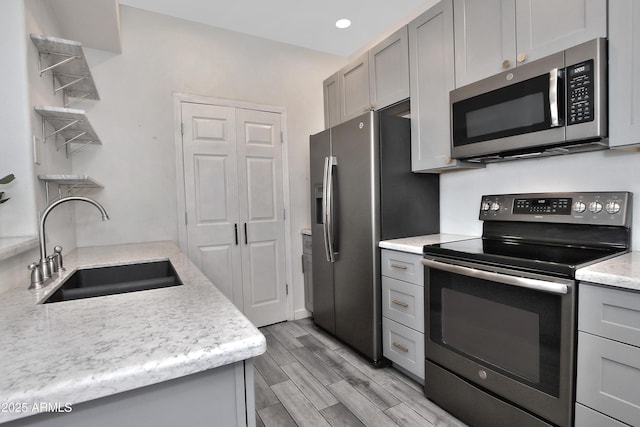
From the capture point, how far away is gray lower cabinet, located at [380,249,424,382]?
1979 millimetres

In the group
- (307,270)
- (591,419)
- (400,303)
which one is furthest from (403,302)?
(307,270)

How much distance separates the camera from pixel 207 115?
288 centimetres

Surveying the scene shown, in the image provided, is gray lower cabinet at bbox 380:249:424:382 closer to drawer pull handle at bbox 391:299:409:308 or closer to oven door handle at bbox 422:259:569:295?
drawer pull handle at bbox 391:299:409:308

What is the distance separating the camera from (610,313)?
1.16m

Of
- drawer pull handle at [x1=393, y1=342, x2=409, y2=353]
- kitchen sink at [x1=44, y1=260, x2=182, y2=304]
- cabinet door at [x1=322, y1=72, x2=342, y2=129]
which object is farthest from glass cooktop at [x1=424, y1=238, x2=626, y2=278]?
cabinet door at [x1=322, y1=72, x2=342, y2=129]

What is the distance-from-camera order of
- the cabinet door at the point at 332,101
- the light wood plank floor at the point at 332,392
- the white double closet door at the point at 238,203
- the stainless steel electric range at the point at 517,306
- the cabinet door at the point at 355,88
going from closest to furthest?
the stainless steel electric range at the point at 517,306 → the light wood plank floor at the point at 332,392 → the cabinet door at the point at 355,88 → the white double closet door at the point at 238,203 → the cabinet door at the point at 332,101

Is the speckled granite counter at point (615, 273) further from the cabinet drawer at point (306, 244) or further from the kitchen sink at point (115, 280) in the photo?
the cabinet drawer at point (306, 244)

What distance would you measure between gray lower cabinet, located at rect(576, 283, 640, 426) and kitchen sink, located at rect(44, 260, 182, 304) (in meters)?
1.59

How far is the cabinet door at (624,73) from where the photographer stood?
128 cm

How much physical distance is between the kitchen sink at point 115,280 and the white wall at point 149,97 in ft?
3.09

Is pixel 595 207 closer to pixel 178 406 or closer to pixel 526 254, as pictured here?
pixel 526 254

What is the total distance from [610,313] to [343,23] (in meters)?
2.84

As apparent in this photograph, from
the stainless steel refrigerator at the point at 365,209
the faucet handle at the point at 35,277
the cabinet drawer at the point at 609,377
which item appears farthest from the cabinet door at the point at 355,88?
the faucet handle at the point at 35,277

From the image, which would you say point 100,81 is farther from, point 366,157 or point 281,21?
point 366,157
